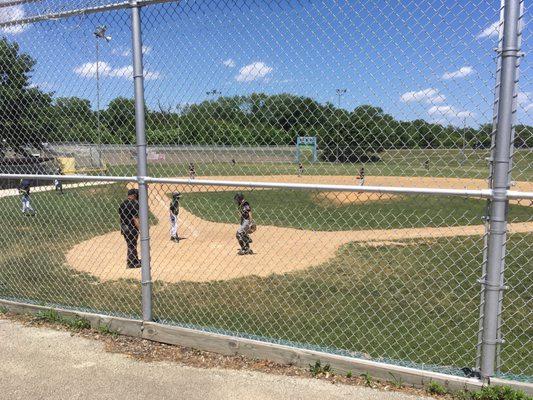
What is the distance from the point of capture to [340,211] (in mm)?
16750

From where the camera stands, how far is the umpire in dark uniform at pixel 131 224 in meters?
8.48

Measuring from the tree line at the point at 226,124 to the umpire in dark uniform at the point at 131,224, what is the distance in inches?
111

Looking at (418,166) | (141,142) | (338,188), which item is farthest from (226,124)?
(418,166)

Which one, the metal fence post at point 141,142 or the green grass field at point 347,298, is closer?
the metal fence post at point 141,142

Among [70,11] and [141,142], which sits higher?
[70,11]

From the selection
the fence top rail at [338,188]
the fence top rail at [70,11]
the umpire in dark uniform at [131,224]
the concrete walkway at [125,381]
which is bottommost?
the concrete walkway at [125,381]

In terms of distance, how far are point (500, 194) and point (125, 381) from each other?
306 cm

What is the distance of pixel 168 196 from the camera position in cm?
2216

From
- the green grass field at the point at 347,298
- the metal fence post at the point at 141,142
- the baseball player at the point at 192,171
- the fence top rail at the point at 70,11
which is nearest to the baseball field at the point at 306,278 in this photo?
the green grass field at the point at 347,298

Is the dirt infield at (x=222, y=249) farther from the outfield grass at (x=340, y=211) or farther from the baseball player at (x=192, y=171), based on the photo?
the baseball player at (x=192, y=171)

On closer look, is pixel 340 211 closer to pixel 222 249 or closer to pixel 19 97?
pixel 222 249

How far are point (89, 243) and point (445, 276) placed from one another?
861 centimetres

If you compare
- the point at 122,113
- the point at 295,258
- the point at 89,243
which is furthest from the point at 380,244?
the point at 122,113

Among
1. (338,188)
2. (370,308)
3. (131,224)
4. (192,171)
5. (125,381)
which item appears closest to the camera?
(338,188)
